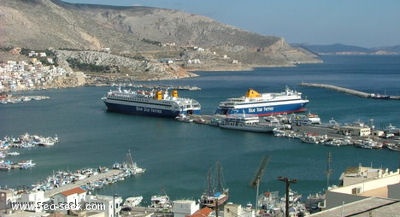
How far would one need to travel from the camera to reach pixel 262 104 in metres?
21.1

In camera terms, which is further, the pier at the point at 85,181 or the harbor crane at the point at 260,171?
the harbor crane at the point at 260,171

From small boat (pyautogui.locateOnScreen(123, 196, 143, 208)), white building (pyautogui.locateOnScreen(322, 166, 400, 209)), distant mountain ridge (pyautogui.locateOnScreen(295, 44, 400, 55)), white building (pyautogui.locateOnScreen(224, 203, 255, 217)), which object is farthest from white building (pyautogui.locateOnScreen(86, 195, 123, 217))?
distant mountain ridge (pyautogui.locateOnScreen(295, 44, 400, 55))

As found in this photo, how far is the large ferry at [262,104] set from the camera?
2045 cm

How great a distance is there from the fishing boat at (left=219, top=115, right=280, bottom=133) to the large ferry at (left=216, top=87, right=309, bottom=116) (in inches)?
75.7

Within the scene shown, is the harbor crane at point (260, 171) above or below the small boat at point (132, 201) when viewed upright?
above

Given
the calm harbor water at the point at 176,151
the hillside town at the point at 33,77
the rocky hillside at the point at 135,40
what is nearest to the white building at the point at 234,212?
the calm harbor water at the point at 176,151

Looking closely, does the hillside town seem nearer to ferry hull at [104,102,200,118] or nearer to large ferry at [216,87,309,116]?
Answer: ferry hull at [104,102,200,118]

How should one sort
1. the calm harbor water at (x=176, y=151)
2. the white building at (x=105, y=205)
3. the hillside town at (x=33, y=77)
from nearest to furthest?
1. the white building at (x=105, y=205)
2. the calm harbor water at (x=176, y=151)
3. the hillside town at (x=33, y=77)

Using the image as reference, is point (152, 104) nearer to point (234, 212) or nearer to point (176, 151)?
point (176, 151)

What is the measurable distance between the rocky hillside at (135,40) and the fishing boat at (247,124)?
2410 centimetres

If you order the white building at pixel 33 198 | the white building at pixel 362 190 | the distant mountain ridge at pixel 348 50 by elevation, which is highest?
the white building at pixel 362 190

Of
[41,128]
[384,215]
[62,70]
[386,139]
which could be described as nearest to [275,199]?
[384,215]

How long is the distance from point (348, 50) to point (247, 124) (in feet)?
447

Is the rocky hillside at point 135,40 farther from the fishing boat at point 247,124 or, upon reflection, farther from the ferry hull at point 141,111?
the fishing boat at point 247,124
